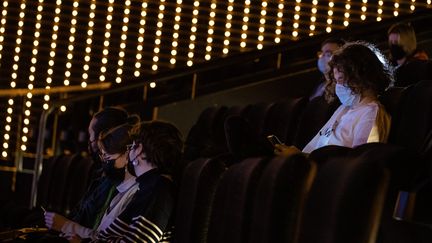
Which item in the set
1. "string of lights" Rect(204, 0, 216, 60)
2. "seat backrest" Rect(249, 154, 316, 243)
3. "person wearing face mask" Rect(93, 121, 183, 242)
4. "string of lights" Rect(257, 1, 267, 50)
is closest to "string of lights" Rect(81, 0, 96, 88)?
"string of lights" Rect(204, 0, 216, 60)

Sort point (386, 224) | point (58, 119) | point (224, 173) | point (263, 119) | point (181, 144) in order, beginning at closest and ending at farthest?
point (386, 224)
point (224, 173)
point (181, 144)
point (263, 119)
point (58, 119)

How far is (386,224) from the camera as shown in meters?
2.24

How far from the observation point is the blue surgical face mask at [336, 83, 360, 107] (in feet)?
10.3

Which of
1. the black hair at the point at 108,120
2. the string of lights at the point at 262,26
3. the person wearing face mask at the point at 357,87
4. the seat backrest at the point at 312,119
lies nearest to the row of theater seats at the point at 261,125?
the seat backrest at the point at 312,119

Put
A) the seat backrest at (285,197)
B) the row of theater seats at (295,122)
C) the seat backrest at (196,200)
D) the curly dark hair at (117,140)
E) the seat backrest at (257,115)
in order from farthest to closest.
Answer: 1. the seat backrest at (257,115)
2. the curly dark hair at (117,140)
3. the row of theater seats at (295,122)
4. the seat backrest at (196,200)
5. the seat backrest at (285,197)

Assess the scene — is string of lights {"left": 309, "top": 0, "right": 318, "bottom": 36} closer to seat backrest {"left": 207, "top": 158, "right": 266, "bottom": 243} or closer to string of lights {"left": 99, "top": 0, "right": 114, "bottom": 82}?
string of lights {"left": 99, "top": 0, "right": 114, "bottom": 82}

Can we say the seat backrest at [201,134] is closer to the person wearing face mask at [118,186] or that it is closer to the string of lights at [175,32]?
the person wearing face mask at [118,186]

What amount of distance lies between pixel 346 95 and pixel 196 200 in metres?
0.67

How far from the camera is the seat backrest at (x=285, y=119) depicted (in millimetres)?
3850

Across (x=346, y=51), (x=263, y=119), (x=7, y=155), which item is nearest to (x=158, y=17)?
(x=7, y=155)

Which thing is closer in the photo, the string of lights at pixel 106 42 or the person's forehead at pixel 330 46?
the person's forehead at pixel 330 46

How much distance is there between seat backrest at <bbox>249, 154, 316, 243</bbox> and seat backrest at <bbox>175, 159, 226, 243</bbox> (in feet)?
1.66

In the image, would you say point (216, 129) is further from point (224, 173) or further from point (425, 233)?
point (425, 233)

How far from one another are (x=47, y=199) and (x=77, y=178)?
314 mm
